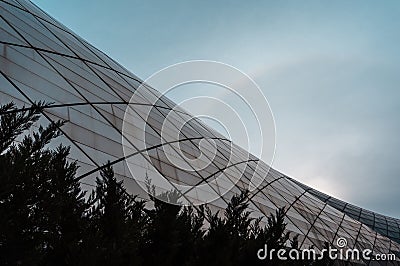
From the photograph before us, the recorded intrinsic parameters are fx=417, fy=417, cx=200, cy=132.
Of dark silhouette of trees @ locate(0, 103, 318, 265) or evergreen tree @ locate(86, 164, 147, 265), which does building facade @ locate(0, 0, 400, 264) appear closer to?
dark silhouette of trees @ locate(0, 103, 318, 265)

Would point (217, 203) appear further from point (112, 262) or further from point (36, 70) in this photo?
point (112, 262)

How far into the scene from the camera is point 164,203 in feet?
26.1

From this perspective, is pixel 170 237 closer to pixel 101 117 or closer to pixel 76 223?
pixel 76 223

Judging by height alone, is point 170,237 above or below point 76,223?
above

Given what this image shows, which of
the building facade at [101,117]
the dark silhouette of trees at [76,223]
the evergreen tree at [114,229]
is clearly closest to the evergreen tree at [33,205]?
the dark silhouette of trees at [76,223]

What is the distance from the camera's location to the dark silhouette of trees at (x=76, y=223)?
5.01 metres

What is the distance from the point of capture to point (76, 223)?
20.3ft

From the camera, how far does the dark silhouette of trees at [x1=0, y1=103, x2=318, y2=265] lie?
5012 millimetres

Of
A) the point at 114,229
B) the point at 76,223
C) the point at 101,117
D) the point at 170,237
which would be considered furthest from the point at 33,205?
the point at 101,117

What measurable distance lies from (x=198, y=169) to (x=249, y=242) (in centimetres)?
659

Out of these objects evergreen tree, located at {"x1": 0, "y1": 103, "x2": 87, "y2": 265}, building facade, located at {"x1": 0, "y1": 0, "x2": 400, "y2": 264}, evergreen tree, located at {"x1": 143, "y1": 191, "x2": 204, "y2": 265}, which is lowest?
evergreen tree, located at {"x1": 0, "y1": 103, "x2": 87, "y2": 265}

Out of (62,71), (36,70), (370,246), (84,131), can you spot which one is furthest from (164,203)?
(370,246)

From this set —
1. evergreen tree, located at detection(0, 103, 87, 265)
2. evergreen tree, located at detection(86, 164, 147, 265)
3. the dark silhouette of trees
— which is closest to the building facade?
the dark silhouette of trees

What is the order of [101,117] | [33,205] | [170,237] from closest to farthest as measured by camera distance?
[33,205]
[170,237]
[101,117]
